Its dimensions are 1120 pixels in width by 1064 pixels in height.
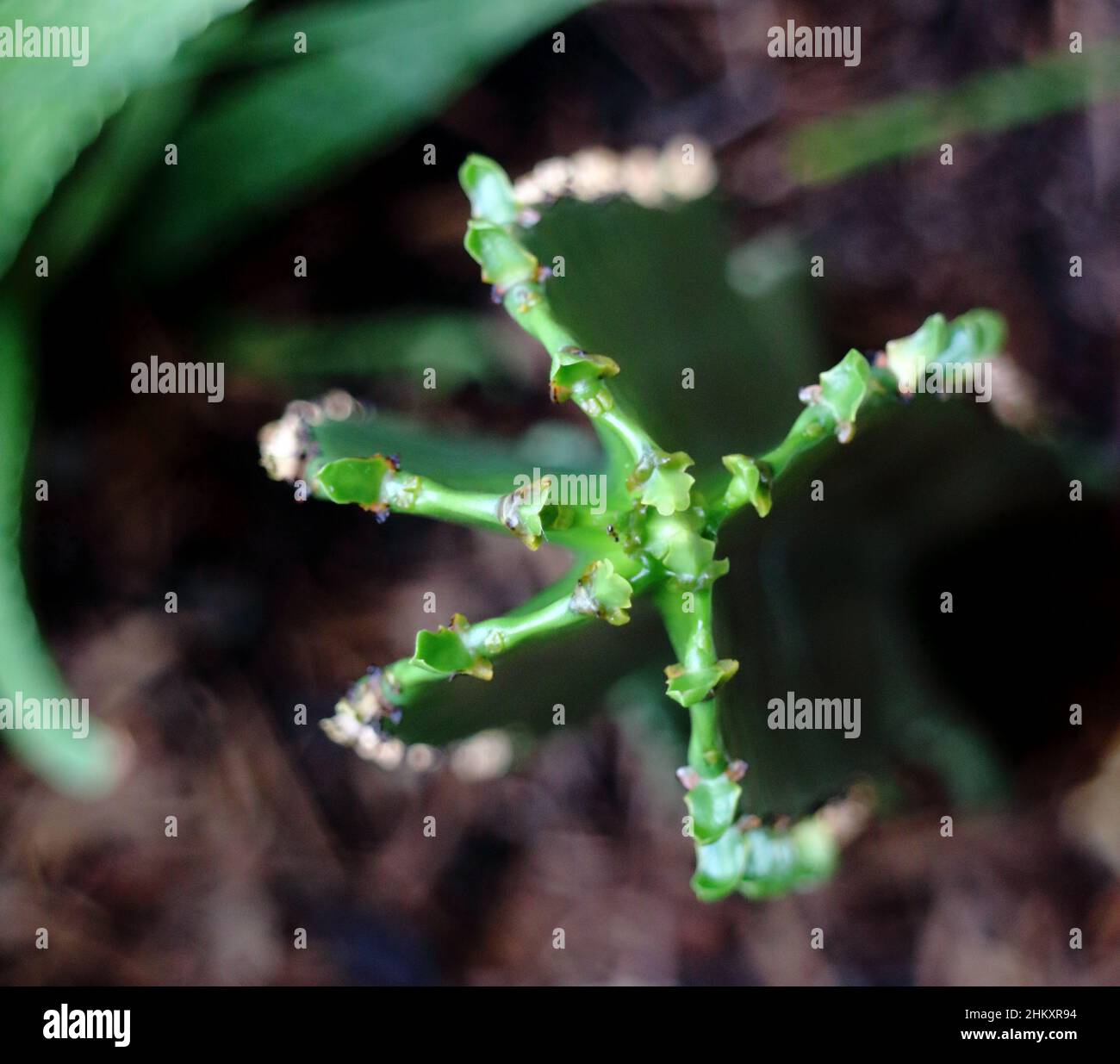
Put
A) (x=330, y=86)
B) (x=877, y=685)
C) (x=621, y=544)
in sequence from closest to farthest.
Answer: (x=621, y=544)
(x=877, y=685)
(x=330, y=86)

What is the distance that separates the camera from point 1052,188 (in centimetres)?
98

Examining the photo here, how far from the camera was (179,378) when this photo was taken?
105 centimetres

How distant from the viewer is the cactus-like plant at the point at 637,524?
19.0 inches

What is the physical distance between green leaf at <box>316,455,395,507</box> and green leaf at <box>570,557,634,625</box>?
10 cm

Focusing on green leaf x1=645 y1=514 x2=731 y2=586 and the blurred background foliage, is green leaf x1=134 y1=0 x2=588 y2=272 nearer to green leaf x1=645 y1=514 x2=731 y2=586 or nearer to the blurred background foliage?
the blurred background foliage

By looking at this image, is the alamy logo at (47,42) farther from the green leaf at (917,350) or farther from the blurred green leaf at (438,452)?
the green leaf at (917,350)

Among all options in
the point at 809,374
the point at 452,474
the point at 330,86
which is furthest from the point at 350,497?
the point at 330,86

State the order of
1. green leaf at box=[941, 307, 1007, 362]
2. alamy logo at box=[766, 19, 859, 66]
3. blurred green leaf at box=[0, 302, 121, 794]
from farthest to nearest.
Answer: alamy logo at box=[766, 19, 859, 66]
blurred green leaf at box=[0, 302, 121, 794]
green leaf at box=[941, 307, 1007, 362]

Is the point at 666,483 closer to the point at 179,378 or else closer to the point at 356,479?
the point at 356,479

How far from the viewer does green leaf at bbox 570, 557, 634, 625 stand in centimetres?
47

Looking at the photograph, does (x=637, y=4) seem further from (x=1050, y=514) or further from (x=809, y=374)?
(x=1050, y=514)
